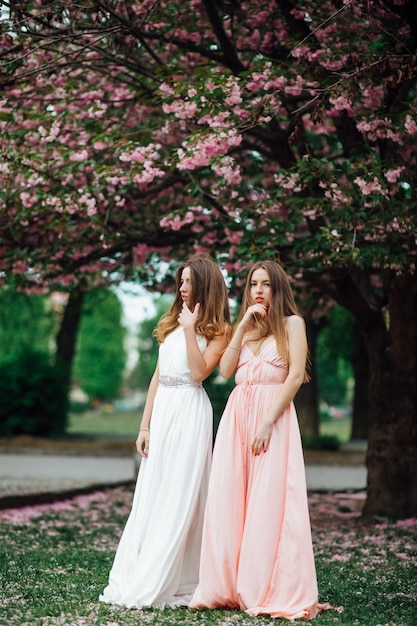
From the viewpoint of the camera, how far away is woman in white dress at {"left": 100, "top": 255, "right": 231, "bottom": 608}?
5.23 metres

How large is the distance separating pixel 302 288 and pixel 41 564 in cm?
532

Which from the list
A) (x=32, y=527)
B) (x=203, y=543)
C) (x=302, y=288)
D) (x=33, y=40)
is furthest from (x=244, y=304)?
(x=302, y=288)

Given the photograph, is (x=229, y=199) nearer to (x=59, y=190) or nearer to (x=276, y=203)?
(x=276, y=203)

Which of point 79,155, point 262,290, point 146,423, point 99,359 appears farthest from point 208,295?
point 99,359

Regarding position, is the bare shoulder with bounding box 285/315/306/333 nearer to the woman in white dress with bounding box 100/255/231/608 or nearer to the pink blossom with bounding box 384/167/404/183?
the woman in white dress with bounding box 100/255/231/608

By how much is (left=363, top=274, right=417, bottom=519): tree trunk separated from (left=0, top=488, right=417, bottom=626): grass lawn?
34 cm

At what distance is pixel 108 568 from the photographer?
6.80m

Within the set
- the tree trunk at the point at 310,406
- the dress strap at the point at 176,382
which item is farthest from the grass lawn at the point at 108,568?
the tree trunk at the point at 310,406

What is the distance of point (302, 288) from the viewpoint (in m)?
11.0

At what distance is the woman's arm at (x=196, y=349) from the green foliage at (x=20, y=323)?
551 inches

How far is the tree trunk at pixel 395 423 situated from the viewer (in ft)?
31.7

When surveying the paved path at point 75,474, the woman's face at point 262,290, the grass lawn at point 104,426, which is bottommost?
the grass lawn at point 104,426

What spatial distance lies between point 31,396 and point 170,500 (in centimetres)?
1622

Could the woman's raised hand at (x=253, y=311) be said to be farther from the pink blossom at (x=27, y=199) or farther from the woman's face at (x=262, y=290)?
the pink blossom at (x=27, y=199)
